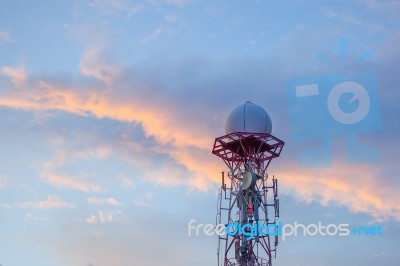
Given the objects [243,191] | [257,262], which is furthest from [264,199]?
[257,262]

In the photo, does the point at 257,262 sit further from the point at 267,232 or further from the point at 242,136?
the point at 242,136

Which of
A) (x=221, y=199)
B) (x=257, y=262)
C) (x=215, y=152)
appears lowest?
(x=257, y=262)

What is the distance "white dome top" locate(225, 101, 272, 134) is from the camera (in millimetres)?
92850

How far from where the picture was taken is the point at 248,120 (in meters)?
93.0

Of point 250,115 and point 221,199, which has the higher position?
point 250,115

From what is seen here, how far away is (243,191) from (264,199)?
3.12 metres

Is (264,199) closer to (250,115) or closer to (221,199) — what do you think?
(221,199)

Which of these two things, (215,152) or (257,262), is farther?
(215,152)

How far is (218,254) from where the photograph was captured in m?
89.4

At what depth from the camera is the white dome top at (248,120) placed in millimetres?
92850

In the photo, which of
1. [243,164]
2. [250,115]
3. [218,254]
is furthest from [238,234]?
[250,115]

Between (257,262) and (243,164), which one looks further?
(243,164)

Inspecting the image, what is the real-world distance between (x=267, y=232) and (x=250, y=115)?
16736 millimetres

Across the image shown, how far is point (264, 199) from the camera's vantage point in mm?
91312
